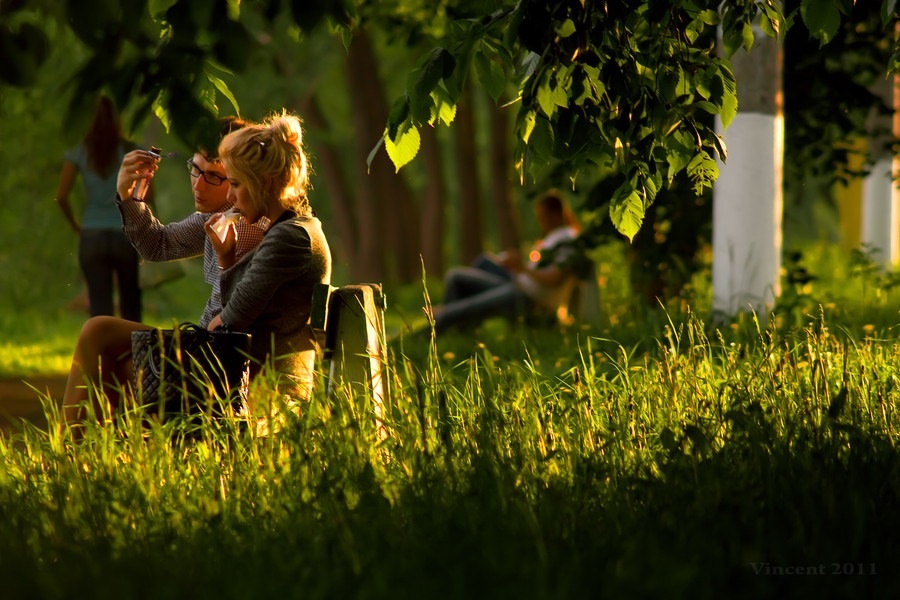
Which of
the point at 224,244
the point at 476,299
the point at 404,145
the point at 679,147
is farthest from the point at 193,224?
the point at 476,299

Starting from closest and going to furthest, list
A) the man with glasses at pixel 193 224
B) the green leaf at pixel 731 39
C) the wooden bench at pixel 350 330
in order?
the green leaf at pixel 731 39 < the wooden bench at pixel 350 330 < the man with glasses at pixel 193 224

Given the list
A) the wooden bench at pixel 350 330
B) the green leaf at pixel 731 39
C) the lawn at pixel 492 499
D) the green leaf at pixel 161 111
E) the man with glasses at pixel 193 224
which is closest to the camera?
the lawn at pixel 492 499

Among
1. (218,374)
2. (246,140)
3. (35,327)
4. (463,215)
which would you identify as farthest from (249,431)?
(463,215)

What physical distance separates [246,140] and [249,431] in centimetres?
125

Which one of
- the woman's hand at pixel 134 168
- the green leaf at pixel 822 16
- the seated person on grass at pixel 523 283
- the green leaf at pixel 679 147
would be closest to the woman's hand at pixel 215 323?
the woman's hand at pixel 134 168

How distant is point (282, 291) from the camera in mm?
5227

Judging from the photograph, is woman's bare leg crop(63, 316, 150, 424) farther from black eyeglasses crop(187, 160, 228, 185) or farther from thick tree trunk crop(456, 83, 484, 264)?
thick tree trunk crop(456, 83, 484, 264)

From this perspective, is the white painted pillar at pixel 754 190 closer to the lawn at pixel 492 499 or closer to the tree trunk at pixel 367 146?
the lawn at pixel 492 499

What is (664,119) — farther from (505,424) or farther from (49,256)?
(49,256)

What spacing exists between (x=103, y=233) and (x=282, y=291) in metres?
3.55

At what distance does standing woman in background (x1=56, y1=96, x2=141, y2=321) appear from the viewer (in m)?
8.43

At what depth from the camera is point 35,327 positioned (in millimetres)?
13094

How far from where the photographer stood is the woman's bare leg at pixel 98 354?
5.23 m

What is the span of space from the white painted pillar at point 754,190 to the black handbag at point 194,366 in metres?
4.06
